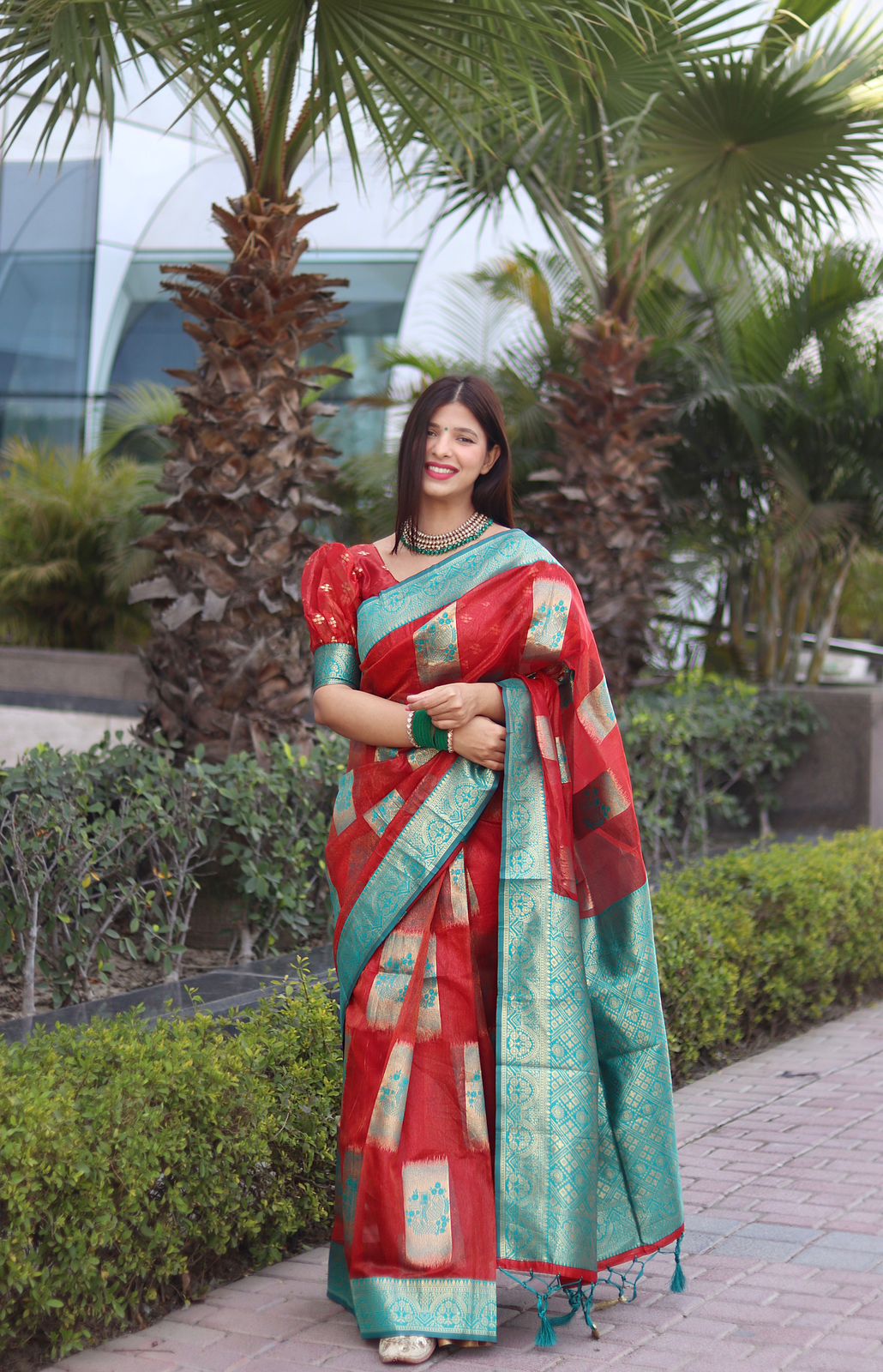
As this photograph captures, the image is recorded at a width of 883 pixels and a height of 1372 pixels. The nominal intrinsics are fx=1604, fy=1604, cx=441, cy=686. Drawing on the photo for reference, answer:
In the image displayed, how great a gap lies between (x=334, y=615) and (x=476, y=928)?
70 centimetres

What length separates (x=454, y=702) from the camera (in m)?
3.12

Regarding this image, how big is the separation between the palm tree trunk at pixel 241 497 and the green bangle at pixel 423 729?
2.83 m

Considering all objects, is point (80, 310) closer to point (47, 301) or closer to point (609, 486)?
point (47, 301)

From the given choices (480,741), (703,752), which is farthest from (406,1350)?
(703,752)

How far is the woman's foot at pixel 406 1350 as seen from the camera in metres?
2.97

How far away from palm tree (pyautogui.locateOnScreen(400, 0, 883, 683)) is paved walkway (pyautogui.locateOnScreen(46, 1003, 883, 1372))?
3.71 metres

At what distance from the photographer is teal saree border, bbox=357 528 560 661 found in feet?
10.6

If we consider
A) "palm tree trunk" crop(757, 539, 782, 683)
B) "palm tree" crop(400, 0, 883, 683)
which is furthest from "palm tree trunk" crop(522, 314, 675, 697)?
"palm tree trunk" crop(757, 539, 782, 683)

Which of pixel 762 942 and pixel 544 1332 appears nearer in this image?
pixel 544 1332

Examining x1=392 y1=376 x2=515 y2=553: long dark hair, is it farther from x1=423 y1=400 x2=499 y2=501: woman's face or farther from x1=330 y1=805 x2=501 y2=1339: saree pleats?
x1=330 y1=805 x2=501 y2=1339: saree pleats

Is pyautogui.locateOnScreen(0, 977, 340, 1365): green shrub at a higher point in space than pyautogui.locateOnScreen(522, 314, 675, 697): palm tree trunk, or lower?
lower

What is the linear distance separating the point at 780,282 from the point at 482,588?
781cm

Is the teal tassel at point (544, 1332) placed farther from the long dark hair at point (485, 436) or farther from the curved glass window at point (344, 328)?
the curved glass window at point (344, 328)

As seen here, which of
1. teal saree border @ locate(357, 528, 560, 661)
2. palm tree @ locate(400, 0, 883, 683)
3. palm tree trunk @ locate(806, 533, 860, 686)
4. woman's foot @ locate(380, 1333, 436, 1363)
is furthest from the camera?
palm tree trunk @ locate(806, 533, 860, 686)
